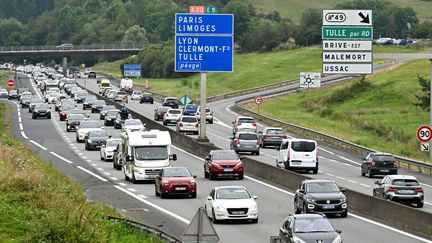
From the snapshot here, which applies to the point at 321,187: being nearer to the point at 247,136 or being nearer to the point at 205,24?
the point at 205,24

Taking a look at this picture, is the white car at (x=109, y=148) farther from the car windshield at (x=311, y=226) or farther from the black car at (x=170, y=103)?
the black car at (x=170, y=103)

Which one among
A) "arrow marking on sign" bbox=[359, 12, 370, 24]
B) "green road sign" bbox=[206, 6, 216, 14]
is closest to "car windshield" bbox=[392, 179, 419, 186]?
"arrow marking on sign" bbox=[359, 12, 370, 24]

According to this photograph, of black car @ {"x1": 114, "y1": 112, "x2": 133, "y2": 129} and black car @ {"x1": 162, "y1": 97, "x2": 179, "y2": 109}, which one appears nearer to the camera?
black car @ {"x1": 114, "y1": 112, "x2": 133, "y2": 129}

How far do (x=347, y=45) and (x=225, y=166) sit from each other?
10.5m

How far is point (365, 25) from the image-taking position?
190ft

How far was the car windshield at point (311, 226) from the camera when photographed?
2795cm

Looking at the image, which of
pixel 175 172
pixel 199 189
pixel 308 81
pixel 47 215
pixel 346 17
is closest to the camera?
pixel 47 215

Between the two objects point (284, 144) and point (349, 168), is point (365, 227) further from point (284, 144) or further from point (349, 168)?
point (349, 168)

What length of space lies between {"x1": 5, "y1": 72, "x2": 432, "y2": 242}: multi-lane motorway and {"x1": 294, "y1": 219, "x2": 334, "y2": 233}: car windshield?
12.4 ft

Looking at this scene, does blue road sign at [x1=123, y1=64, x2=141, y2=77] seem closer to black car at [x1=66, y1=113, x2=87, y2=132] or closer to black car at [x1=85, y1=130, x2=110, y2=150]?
black car at [x1=66, y1=113, x2=87, y2=132]

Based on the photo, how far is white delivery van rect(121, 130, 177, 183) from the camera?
50719 millimetres

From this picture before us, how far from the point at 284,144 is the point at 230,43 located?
9.50m

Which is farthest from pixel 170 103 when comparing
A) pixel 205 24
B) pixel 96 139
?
pixel 205 24

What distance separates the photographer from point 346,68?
57938mm
